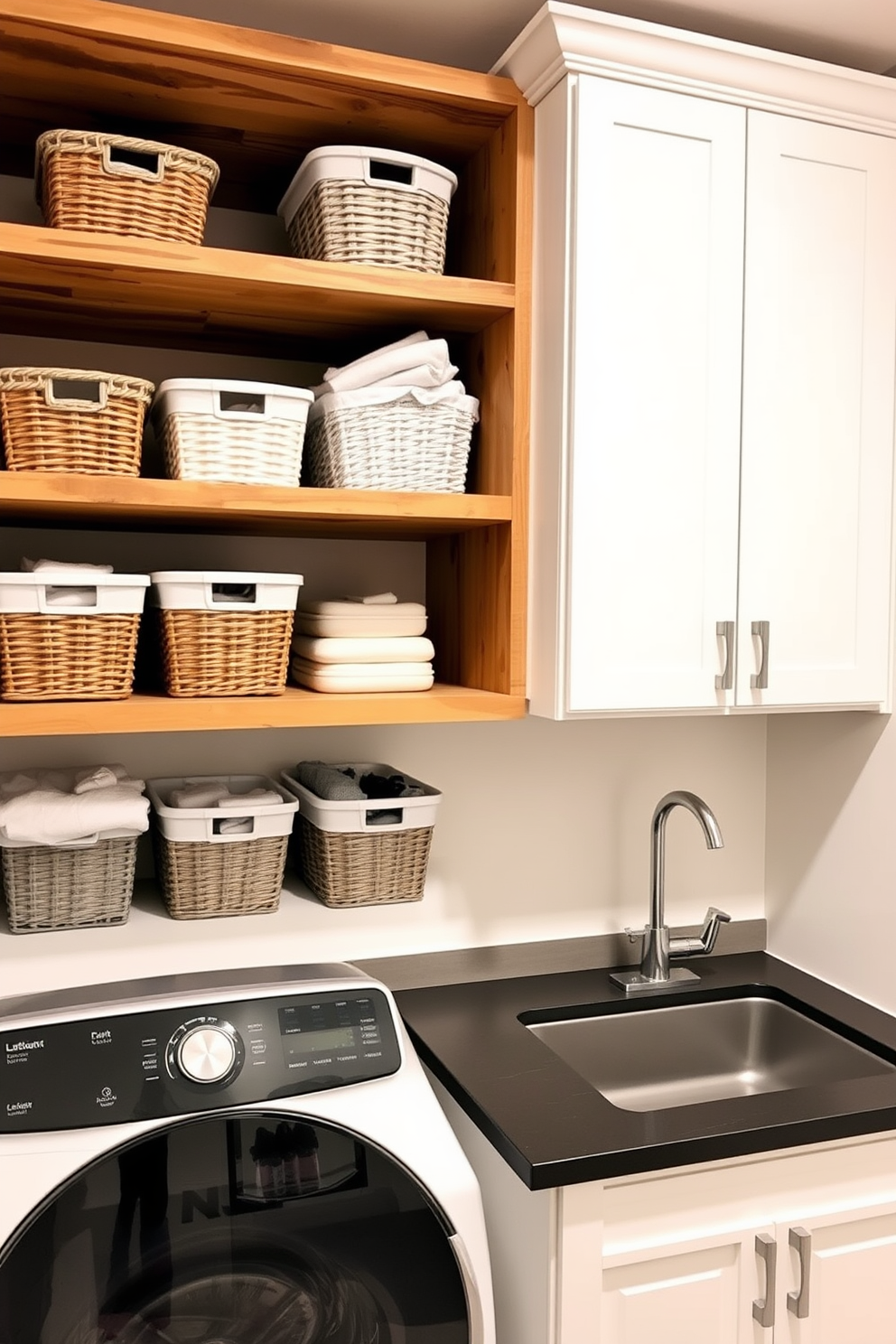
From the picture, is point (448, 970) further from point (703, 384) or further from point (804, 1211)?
point (703, 384)

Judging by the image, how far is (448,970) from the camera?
2041 millimetres

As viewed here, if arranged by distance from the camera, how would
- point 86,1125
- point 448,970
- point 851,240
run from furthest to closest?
point 448,970 → point 851,240 → point 86,1125

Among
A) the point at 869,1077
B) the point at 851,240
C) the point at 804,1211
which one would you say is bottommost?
the point at 804,1211

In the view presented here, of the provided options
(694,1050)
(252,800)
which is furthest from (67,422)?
(694,1050)

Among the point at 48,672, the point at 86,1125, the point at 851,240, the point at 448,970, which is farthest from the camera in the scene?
the point at 448,970

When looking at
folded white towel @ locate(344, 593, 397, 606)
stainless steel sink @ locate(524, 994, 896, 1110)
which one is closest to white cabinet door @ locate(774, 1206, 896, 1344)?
stainless steel sink @ locate(524, 994, 896, 1110)

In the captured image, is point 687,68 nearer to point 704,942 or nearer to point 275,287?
point 275,287

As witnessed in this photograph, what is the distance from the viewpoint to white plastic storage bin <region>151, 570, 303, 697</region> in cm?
160

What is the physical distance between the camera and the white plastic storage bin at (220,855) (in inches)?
67.9

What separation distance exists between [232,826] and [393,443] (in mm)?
645

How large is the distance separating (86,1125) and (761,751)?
145 centimetres

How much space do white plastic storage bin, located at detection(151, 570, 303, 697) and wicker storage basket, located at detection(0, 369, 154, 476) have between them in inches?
7.2

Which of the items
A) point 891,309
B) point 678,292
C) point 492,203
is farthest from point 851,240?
point 492,203

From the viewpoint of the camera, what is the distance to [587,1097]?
1.60m
